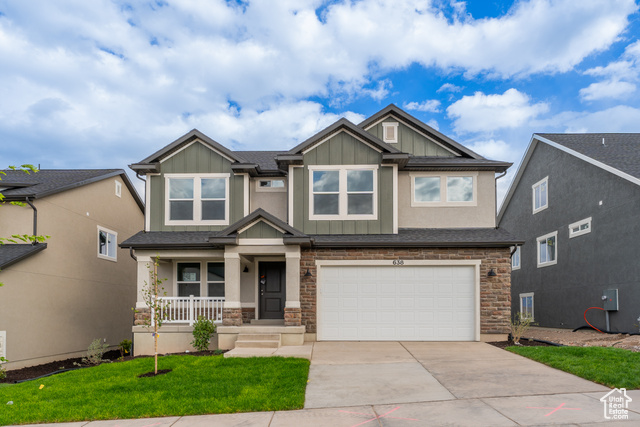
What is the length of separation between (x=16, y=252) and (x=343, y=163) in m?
9.13

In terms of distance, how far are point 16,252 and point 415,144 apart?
38.8 feet

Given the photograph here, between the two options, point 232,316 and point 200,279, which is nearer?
point 232,316

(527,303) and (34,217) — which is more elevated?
(34,217)

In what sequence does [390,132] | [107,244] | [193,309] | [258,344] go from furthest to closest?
Result: [107,244] → [390,132] → [193,309] → [258,344]

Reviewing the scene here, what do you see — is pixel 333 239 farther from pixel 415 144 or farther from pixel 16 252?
pixel 16 252

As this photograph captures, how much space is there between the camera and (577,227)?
17.6 m

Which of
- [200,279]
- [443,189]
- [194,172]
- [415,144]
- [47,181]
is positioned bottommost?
[200,279]

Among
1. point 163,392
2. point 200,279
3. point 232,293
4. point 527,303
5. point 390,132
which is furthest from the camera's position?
point 527,303

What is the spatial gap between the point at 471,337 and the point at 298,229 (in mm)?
5650

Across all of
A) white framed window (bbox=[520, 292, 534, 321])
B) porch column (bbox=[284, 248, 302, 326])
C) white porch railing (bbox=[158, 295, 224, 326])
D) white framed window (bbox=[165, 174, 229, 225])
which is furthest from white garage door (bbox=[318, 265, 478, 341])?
white framed window (bbox=[520, 292, 534, 321])

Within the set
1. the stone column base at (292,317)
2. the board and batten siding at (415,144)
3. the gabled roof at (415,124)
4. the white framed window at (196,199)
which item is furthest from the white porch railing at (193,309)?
A: the board and batten siding at (415,144)

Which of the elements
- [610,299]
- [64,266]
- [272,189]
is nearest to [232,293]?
[272,189]

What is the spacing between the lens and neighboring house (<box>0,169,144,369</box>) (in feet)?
43.1

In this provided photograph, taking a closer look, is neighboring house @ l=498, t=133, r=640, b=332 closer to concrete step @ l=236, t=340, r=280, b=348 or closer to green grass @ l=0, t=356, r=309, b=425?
concrete step @ l=236, t=340, r=280, b=348
